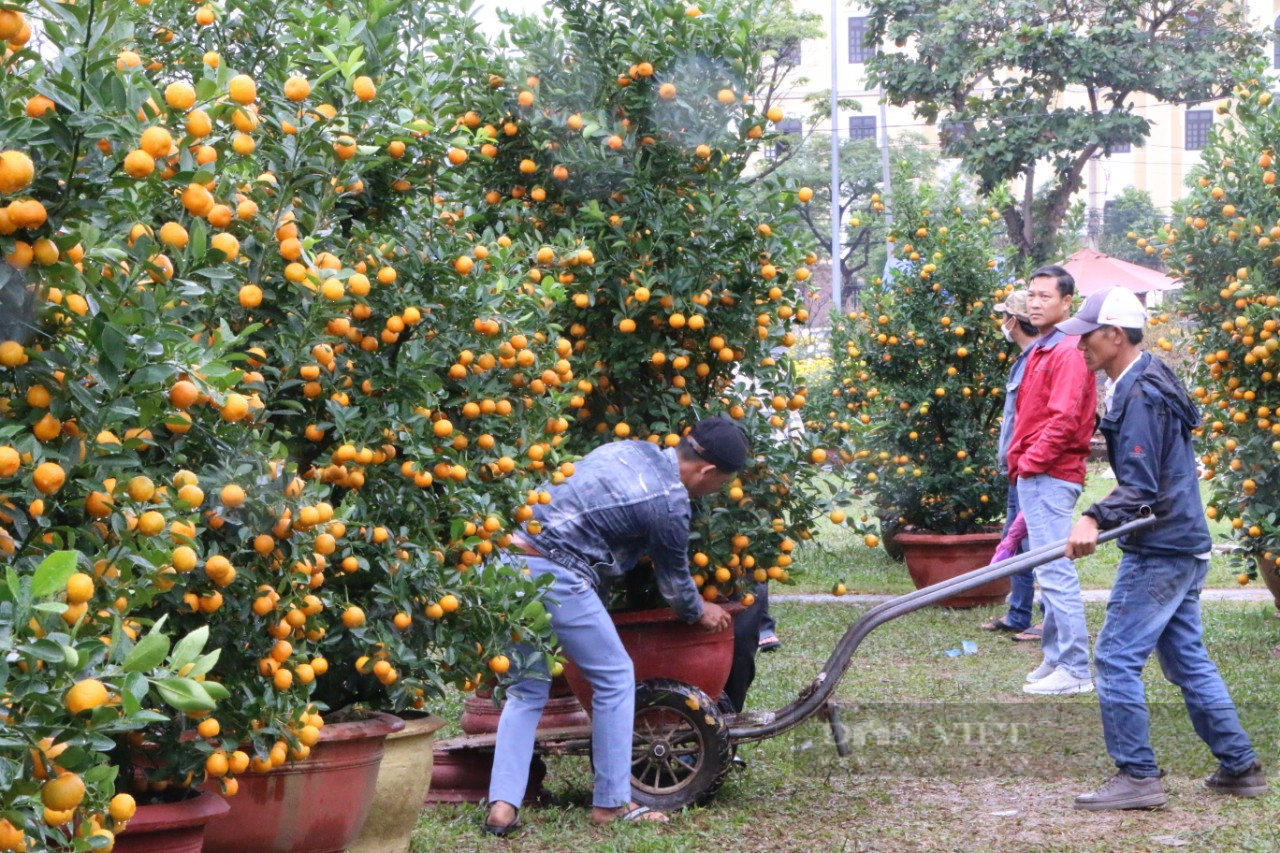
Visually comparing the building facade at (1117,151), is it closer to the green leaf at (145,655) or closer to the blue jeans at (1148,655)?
the blue jeans at (1148,655)

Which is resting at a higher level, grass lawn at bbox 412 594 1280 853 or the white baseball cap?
the white baseball cap

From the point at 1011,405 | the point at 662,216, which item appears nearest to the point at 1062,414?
the point at 1011,405

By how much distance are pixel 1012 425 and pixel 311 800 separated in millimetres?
5270

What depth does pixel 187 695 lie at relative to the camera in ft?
6.18

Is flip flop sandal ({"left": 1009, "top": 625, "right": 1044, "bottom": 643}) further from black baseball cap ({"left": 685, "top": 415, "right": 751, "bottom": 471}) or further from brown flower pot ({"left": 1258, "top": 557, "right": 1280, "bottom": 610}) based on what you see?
black baseball cap ({"left": 685, "top": 415, "right": 751, "bottom": 471})

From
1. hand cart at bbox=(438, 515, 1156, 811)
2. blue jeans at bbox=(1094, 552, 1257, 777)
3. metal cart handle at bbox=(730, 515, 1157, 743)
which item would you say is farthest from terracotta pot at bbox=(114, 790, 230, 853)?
blue jeans at bbox=(1094, 552, 1257, 777)

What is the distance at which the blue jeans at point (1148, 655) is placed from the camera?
16.4ft

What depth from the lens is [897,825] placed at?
16.6ft

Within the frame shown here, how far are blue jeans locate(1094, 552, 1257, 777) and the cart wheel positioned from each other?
1411mm

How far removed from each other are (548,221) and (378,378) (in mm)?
1845

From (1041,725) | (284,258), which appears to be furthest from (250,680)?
(1041,725)

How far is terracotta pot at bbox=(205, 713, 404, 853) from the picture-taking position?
12.8 ft

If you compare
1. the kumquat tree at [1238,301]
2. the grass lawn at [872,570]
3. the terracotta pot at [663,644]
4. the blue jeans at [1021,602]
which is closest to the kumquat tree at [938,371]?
the grass lawn at [872,570]

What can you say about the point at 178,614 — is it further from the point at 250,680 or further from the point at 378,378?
the point at 378,378
